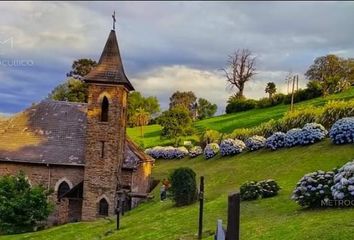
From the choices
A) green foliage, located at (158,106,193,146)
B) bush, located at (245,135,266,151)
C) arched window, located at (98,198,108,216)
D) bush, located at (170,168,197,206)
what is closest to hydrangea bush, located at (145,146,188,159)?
green foliage, located at (158,106,193,146)

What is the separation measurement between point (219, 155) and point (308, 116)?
293 inches

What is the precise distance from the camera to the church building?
2875 cm

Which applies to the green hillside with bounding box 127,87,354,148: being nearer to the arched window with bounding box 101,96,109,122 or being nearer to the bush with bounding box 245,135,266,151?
the bush with bounding box 245,135,266,151

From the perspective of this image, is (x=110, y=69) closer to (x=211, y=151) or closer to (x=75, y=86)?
(x=211, y=151)

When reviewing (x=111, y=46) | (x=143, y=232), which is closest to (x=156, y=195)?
(x=111, y=46)

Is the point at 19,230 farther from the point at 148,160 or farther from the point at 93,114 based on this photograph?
the point at 148,160

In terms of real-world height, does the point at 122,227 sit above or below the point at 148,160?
below

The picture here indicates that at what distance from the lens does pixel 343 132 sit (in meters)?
24.2

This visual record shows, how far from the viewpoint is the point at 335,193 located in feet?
42.8

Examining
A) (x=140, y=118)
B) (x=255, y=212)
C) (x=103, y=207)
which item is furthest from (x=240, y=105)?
(x=255, y=212)

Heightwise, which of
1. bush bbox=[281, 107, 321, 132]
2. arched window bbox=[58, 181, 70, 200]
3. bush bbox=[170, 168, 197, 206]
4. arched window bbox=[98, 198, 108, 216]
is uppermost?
bush bbox=[281, 107, 321, 132]

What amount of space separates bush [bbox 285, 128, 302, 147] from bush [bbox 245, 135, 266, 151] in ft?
9.12

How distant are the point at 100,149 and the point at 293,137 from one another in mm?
11567

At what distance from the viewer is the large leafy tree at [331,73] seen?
5806 centimetres
